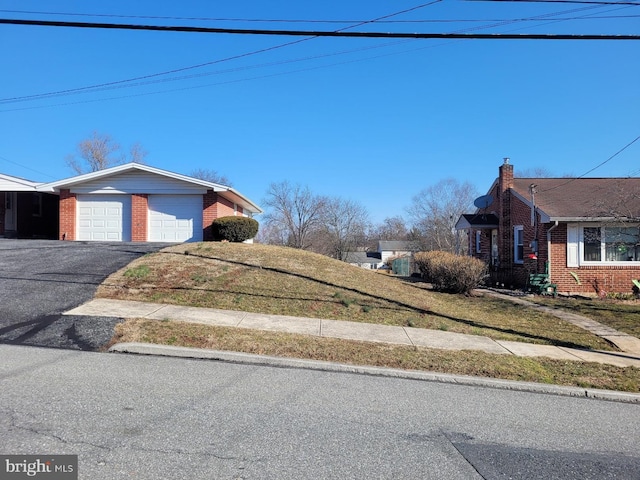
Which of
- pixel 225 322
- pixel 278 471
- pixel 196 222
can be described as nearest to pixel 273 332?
pixel 225 322

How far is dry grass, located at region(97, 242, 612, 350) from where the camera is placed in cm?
987

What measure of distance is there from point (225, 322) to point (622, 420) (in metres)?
6.22

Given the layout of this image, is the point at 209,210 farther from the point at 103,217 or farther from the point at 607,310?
the point at 607,310

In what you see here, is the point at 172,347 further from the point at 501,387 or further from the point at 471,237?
the point at 471,237

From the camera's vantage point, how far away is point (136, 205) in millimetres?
19844

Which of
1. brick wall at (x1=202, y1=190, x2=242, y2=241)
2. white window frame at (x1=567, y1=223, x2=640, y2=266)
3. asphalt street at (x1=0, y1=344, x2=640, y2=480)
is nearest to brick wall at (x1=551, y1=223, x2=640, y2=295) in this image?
white window frame at (x1=567, y1=223, x2=640, y2=266)

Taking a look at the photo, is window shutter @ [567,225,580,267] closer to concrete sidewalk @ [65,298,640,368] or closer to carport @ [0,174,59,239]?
concrete sidewalk @ [65,298,640,368]

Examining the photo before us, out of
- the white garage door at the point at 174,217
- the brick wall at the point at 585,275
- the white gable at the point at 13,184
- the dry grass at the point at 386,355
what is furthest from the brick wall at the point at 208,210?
the brick wall at the point at 585,275

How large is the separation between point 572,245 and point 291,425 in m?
15.9

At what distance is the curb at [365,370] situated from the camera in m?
5.80

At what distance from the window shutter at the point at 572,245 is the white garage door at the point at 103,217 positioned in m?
18.1

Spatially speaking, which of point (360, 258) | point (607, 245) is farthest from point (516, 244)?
point (360, 258)

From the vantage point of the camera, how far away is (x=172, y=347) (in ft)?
21.7

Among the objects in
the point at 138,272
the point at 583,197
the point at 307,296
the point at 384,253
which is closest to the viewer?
the point at 307,296
